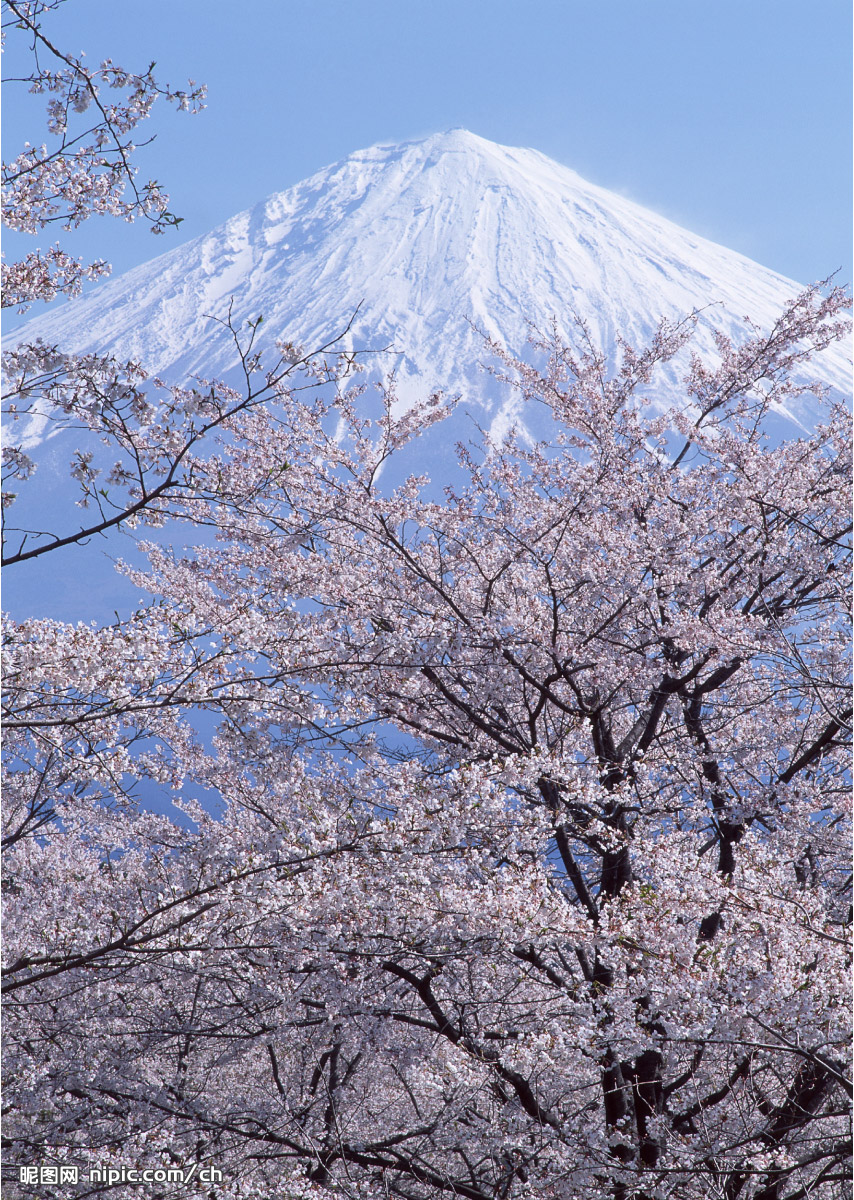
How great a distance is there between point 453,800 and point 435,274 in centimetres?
8836

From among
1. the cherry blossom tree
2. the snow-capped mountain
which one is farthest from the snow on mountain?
the cherry blossom tree

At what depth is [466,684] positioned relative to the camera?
471 cm

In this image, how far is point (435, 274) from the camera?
84938 millimetres

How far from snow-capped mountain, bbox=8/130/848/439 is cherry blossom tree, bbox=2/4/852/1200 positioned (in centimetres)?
5273

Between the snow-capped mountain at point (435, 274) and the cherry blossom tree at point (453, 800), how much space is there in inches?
2076

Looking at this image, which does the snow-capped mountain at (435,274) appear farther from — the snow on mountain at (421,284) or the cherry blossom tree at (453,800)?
the cherry blossom tree at (453,800)

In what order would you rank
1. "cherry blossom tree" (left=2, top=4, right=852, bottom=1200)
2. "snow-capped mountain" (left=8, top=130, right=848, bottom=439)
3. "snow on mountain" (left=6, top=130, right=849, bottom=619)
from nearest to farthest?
1. "cherry blossom tree" (left=2, top=4, right=852, bottom=1200)
2. "snow on mountain" (left=6, top=130, right=849, bottom=619)
3. "snow-capped mountain" (left=8, top=130, right=848, bottom=439)

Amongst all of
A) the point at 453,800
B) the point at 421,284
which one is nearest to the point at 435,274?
the point at 421,284

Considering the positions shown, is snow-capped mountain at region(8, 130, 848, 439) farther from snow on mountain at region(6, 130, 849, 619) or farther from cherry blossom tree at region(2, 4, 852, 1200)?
cherry blossom tree at region(2, 4, 852, 1200)

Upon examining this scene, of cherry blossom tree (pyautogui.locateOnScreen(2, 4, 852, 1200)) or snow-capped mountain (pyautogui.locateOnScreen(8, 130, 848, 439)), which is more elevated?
snow-capped mountain (pyautogui.locateOnScreen(8, 130, 848, 439))

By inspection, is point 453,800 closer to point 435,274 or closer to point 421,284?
point 421,284

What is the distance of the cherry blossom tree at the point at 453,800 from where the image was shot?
3.32 m

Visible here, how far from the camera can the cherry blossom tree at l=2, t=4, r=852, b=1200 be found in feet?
10.9

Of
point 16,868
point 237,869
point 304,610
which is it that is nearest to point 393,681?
point 304,610
